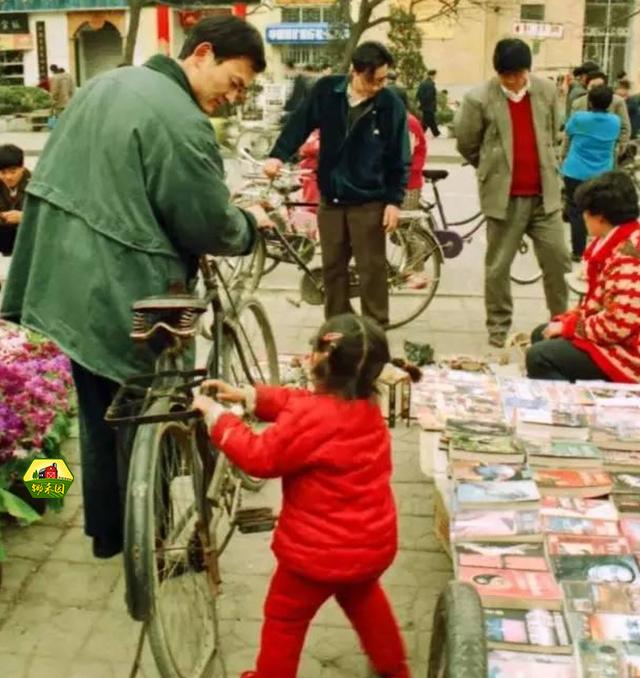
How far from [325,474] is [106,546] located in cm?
108

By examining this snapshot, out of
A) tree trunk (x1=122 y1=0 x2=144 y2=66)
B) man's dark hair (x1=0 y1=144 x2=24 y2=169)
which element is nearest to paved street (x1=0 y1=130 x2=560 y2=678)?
man's dark hair (x1=0 y1=144 x2=24 y2=169)

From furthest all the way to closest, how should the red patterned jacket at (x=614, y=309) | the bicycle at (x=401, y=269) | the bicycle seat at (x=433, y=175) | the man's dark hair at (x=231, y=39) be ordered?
the bicycle seat at (x=433, y=175), the bicycle at (x=401, y=269), the red patterned jacket at (x=614, y=309), the man's dark hair at (x=231, y=39)

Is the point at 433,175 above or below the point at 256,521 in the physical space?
above

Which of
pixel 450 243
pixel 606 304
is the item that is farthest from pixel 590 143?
pixel 606 304

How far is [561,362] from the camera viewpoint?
15.5ft

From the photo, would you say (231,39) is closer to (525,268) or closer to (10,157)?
(10,157)

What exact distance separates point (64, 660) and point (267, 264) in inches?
216

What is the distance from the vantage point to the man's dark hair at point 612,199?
4566 mm

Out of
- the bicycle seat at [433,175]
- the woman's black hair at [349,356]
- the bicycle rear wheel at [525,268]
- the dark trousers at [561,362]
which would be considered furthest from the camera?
the bicycle seat at [433,175]

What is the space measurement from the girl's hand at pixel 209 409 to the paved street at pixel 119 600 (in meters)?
0.85

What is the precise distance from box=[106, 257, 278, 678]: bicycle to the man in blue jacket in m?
2.69

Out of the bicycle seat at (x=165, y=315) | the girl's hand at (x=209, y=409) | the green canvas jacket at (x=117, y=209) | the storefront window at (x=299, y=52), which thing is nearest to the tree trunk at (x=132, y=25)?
the green canvas jacket at (x=117, y=209)

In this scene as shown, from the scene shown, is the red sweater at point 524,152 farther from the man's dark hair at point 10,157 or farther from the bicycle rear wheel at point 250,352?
the man's dark hair at point 10,157

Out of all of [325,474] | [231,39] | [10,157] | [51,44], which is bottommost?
Result: [325,474]
